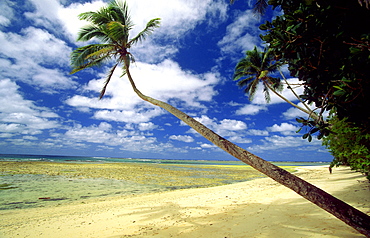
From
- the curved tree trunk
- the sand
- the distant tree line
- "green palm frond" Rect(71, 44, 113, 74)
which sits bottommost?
the sand

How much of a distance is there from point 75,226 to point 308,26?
7620 millimetres

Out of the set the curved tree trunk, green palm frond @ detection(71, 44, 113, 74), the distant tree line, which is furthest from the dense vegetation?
green palm frond @ detection(71, 44, 113, 74)

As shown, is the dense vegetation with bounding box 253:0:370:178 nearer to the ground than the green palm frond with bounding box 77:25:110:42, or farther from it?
nearer to the ground

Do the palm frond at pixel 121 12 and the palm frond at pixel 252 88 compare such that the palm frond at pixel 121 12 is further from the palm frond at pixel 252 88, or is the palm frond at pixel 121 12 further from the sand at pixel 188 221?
the palm frond at pixel 252 88

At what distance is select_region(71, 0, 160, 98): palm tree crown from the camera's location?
22.4 ft

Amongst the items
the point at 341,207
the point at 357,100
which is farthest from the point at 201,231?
the point at 357,100

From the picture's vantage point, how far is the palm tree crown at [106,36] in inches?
269

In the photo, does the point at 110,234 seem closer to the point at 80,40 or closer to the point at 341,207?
the point at 341,207

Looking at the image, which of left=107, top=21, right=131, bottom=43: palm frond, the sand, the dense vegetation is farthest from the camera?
left=107, top=21, right=131, bottom=43: palm frond

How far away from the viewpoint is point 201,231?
461 centimetres

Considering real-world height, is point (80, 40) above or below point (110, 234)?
above

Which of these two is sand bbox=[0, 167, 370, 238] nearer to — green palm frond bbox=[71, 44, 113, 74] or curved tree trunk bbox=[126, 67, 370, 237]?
curved tree trunk bbox=[126, 67, 370, 237]

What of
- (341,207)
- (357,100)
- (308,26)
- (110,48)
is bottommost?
(341,207)

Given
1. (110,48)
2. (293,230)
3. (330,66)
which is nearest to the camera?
(330,66)
